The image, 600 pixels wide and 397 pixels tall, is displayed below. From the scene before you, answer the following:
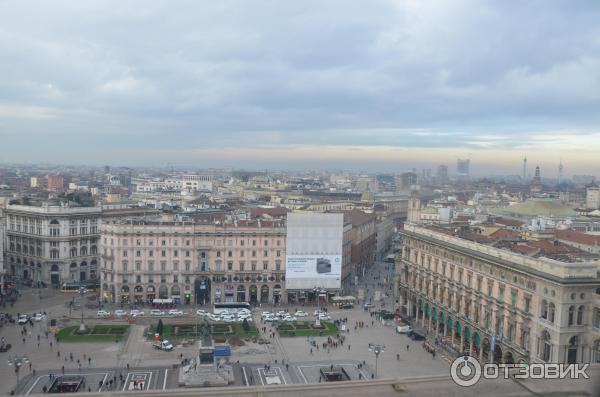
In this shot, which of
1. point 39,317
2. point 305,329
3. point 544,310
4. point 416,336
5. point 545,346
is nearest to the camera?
point 545,346

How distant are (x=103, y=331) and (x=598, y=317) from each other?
50311 millimetres

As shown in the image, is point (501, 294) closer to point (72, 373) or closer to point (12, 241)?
point (72, 373)

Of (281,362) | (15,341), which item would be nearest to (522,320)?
(281,362)

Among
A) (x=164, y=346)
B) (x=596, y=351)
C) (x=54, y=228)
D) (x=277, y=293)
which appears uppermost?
(x=54, y=228)

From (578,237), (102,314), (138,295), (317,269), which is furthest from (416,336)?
(138,295)

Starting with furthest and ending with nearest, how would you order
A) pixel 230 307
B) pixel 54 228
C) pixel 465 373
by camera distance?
pixel 54 228 → pixel 230 307 → pixel 465 373

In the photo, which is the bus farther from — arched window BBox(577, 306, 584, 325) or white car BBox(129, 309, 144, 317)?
arched window BBox(577, 306, 584, 325)

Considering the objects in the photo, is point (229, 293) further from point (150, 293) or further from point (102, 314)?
point (102, 314)

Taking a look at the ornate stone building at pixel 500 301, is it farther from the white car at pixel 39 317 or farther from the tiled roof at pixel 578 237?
the white car at pixel 39 317

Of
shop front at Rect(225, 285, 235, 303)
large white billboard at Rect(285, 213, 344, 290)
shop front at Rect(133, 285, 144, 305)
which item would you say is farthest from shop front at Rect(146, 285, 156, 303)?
large white billboard at Rect(285, 213, 344, 290)

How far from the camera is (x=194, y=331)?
6794cm

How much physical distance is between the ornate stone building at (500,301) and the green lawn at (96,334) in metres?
35.4

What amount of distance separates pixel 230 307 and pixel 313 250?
1449 cm

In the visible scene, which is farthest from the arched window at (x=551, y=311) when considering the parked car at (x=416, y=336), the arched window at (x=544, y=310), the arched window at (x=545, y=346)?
the parked car at (x=416, y=336)
